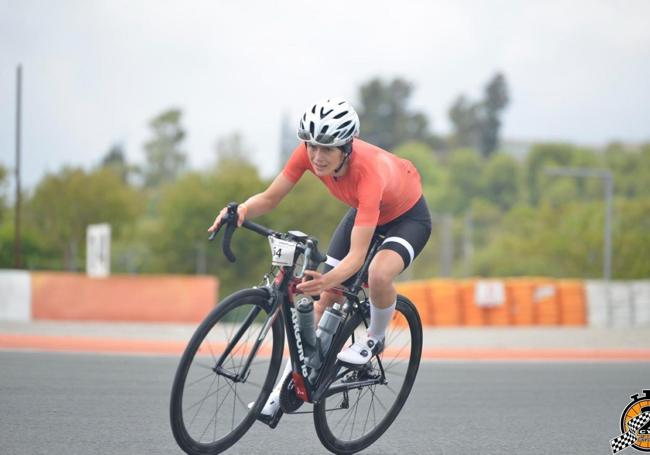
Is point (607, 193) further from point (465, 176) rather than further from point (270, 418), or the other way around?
point (465, 176)

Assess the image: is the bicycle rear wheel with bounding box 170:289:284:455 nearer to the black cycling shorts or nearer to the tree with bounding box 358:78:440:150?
the black cycling shorts

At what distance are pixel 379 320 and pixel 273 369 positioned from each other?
77 centimetres

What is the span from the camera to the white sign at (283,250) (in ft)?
16.5

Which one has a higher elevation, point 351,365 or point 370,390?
point 351,365

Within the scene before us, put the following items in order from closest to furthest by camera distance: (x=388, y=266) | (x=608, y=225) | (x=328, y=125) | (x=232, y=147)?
(x=328, y=125) < (x=388, y=266) < (x=608, y=225) < (x=232, y=147)

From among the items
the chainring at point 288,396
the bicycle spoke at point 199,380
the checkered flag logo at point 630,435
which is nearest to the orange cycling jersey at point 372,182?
the chainring at point 288,396

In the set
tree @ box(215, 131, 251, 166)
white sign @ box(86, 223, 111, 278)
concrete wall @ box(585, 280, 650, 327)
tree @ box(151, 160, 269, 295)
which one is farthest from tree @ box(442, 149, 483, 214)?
concrete wall @ box(585, 280, 650, 327)

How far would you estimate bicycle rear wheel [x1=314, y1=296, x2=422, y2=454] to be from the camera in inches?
222

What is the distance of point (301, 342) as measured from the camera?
5297mm

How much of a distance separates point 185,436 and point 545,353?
9.90m

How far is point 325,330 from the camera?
5496 millimetres

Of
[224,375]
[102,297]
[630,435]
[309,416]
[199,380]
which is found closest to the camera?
[199,380]

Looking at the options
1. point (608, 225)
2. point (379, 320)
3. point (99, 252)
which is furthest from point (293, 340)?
point (608, 225)

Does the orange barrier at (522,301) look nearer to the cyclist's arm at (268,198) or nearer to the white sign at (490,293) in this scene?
the white sign at (490,293)
